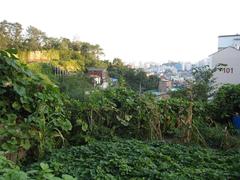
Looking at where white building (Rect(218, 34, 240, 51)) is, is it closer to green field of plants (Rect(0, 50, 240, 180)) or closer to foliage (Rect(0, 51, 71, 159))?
green field of plants (Rect(0, 50, 240, 180))

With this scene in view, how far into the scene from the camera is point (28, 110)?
3705 mm

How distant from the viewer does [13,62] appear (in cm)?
365

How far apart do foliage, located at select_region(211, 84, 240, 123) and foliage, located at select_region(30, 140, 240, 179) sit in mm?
1806

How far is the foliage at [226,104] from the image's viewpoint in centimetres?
555

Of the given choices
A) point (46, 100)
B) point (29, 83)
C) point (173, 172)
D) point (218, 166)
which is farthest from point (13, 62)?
point (218, 166)

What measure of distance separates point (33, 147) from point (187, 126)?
188 cm

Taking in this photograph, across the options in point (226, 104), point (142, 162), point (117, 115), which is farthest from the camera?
point (226, 104)

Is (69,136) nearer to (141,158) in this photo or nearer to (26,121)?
(26,121)

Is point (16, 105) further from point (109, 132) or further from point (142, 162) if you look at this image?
point (142, 162)

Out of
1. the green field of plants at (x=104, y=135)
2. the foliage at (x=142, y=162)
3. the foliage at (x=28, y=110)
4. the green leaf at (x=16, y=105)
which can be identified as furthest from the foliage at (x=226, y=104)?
the green leaf at (x=16, y=105)

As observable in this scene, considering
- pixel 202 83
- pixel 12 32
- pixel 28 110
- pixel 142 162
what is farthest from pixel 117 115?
pixel 12 32

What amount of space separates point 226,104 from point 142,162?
2.98 meters

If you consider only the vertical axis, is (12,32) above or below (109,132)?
above

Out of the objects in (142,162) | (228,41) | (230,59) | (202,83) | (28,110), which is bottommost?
(142,162)
